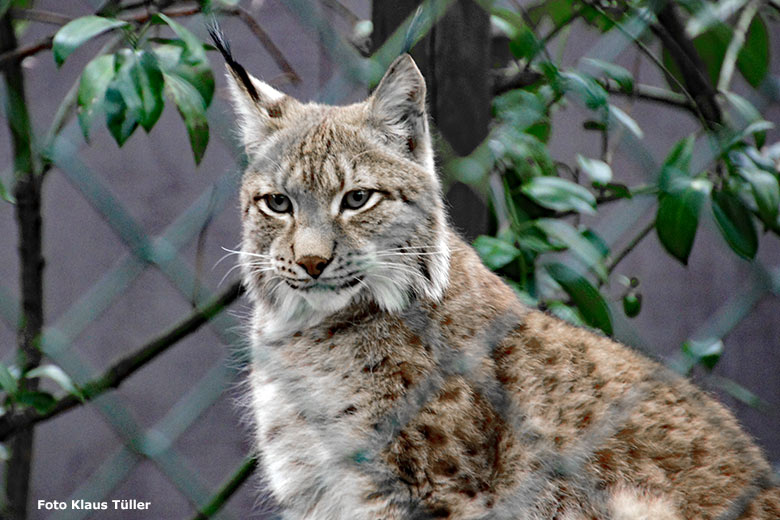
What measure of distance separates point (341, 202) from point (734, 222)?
3.68ft

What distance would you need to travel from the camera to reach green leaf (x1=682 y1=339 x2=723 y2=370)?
283cm

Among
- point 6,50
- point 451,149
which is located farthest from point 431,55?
point 6,50

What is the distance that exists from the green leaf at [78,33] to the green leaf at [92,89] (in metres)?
0.06

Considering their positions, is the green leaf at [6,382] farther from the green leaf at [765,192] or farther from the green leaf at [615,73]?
the green leaf at [765,192]

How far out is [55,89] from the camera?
12.9ft

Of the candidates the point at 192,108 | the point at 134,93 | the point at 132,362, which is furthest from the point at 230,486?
the point at 134,93

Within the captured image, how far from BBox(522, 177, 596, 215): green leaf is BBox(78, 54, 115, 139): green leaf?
1.27m

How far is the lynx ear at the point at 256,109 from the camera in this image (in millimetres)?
2178

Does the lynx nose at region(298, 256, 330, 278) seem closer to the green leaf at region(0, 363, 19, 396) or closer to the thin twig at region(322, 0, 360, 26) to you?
the green leaf at region(0, 363, 19, 396)

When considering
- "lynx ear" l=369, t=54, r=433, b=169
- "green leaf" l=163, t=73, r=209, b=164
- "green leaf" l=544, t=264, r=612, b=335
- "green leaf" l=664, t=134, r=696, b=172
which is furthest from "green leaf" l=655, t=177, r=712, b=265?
"green leaf" l=163, t=73, r=209, b=164

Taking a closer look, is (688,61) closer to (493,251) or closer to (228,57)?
(493,251)

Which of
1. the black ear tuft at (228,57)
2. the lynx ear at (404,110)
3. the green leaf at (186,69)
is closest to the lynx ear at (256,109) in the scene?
the black ear tuft at (228,57)

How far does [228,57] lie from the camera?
1906 mm

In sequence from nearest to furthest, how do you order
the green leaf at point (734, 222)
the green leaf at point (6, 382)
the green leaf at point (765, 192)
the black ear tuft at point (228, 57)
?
1. the black ear tuft at point (228, 57)
2. the green leaf at point (6, 382)
3. the green leaf at point (734, 222)
4. the green leaf at point (765, 192)
